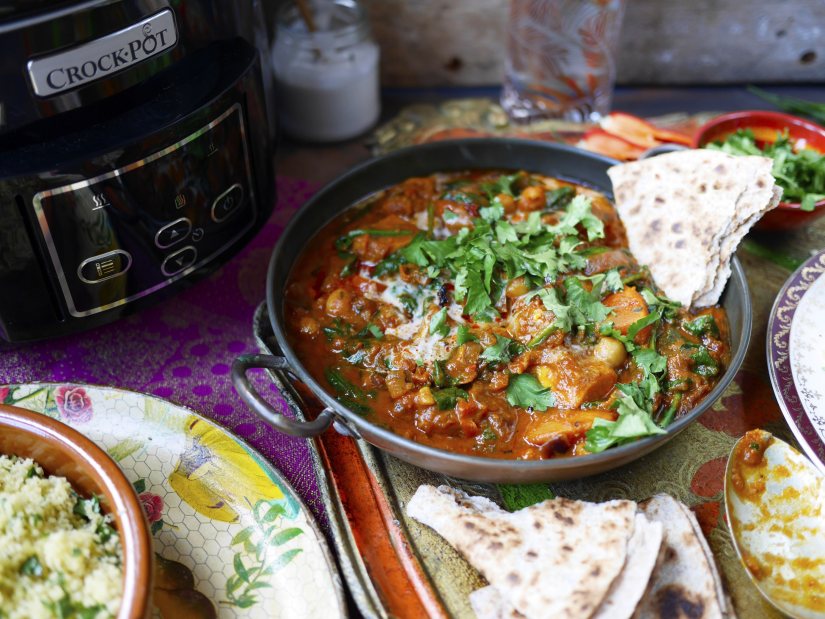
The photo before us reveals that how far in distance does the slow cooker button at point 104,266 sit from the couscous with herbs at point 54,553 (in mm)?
491

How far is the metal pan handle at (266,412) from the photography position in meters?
1.80

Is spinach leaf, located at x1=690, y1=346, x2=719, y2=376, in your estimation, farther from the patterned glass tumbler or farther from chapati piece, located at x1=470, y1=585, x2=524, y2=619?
the patterned glass tumbler

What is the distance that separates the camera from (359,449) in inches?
81.6

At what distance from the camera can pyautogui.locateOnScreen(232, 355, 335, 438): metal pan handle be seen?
180 centimetres

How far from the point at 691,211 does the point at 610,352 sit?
1.72 ft

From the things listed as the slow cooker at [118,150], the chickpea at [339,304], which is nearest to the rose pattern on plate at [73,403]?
the slow cooker at [118,150]

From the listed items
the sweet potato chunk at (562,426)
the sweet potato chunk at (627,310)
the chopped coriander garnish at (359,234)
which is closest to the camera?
the sweet potato chunk at (562,426)

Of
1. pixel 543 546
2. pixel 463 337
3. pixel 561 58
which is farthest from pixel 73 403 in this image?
pixel 561 58

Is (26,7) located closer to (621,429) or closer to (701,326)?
(621,429)

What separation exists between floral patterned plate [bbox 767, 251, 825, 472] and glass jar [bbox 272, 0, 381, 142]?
Result: 5.67ft

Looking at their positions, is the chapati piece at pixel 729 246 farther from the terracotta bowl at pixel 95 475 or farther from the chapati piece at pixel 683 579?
the terracotta bowl at pixel 95 475

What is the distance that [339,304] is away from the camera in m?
2.29

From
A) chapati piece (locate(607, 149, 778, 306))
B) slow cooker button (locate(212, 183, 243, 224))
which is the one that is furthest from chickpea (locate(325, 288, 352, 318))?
chapati piece (locate(607, 149, 778, 306))

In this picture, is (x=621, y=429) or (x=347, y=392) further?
(x=347, y=392)
